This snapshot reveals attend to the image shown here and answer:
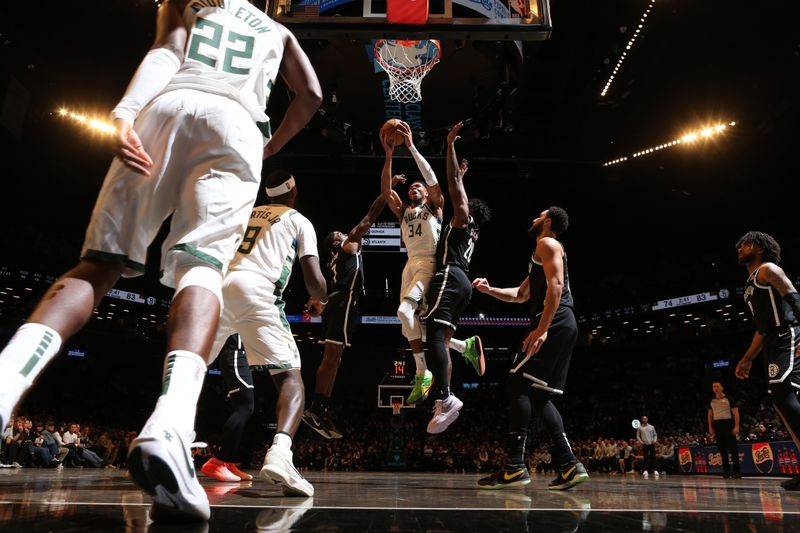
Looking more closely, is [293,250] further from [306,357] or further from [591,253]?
[306,357]

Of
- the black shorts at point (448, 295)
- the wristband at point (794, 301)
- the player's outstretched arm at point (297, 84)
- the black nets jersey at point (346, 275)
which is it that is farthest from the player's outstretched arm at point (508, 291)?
the player's outstretched arm at point (297, 84)

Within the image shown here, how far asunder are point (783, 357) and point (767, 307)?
0.41 meters

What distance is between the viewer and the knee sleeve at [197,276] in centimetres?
153

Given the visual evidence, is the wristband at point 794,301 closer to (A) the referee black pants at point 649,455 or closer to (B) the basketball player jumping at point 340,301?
(B) the basketball player jumping at point 340,301

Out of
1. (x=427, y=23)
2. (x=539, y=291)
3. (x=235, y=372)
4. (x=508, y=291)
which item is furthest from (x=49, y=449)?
(x=539, y=291)

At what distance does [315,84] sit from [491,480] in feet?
9.27

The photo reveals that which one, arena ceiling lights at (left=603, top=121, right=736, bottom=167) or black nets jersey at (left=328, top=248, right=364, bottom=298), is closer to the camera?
black nets jersey at (left=328, top=248, right=364, bottom=298)

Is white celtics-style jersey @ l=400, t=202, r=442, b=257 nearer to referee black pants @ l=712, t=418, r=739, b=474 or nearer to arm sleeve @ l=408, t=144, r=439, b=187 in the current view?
arm sleeve @ l=408, t=144, r=439, b=187

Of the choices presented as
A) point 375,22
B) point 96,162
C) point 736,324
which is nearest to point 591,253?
point 736,324

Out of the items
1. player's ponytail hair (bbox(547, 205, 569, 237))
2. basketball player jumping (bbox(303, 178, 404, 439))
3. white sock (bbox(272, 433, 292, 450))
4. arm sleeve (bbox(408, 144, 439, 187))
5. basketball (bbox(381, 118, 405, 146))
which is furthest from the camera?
basketball player jumping (bbox(303, 178, 404, 439))

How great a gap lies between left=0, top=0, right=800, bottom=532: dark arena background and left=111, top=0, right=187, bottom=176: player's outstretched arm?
90 millimetres

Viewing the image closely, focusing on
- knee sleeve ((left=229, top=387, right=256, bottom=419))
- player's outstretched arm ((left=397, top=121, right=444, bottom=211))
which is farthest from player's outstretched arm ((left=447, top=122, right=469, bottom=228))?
knee sleeve ((left=229, top=387, right=256, bottom=419))

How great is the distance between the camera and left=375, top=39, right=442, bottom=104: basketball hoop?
771 centimetres

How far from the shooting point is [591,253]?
72.5 ft
